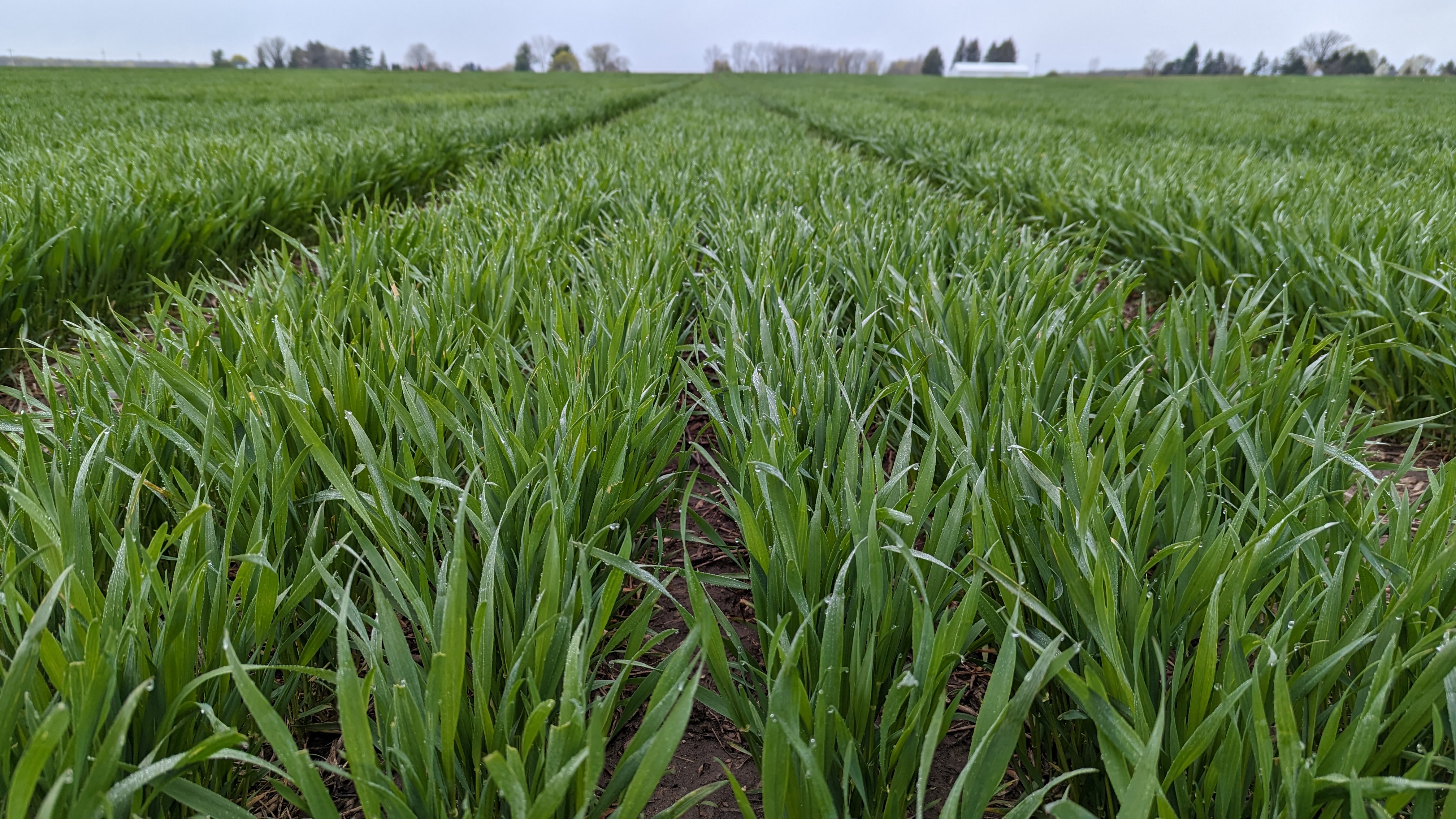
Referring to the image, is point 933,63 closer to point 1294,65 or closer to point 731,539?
point 1294,65

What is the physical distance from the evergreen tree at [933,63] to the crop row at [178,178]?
2678 inches

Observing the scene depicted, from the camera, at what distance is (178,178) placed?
10.9 feet

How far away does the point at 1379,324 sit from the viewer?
2.06 m

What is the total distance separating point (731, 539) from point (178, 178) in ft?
11.0

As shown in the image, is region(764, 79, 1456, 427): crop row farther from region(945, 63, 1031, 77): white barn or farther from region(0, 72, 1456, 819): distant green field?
region(945, 63, 1031, 77): white barn

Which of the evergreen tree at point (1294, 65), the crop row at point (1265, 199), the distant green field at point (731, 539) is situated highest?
the evergreen tree at point (1294, 65)

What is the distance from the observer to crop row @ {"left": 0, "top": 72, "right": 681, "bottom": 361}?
2404mm

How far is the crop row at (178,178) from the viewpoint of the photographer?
2.40 metres

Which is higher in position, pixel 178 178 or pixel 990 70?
pixel 990 70

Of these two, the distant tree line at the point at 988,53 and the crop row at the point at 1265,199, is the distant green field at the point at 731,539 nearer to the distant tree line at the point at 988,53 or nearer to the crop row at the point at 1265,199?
the crop row at the point at 1265,199

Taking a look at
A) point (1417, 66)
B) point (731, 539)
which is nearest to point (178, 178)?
point (731, 539)

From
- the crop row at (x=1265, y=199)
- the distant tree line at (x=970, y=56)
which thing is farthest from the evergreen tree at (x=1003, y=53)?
the crop row at (x=1265, y=199)

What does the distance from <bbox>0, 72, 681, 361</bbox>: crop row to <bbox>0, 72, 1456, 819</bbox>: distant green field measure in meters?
0.08

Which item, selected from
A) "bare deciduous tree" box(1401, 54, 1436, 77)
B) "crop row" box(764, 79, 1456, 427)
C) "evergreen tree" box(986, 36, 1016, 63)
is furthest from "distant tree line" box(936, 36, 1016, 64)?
"crop row" box(764, 79, 1456, 427)
